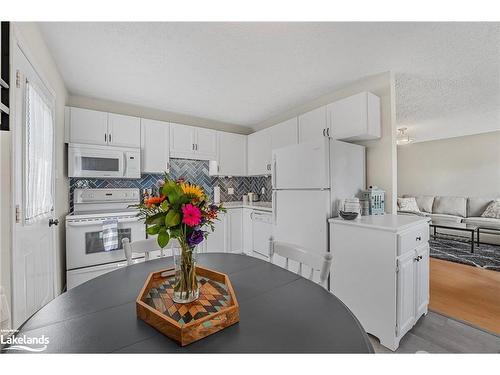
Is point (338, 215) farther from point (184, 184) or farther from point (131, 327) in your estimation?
point (131, 327)

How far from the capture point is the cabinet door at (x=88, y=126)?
2664mm

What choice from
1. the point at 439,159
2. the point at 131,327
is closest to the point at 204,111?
the point at 131,327

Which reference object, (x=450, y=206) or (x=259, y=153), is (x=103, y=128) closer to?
(x=259, y=153)

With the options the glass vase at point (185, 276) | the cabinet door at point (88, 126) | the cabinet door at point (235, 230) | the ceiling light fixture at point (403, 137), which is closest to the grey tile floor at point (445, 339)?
the glass vase at point (185, 276)

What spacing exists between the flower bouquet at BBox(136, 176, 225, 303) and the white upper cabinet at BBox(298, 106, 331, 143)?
221cm

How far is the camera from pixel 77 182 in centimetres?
288

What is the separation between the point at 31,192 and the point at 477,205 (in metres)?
7.30

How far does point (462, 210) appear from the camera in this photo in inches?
196

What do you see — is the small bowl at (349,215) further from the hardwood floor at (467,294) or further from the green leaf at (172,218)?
the green leaf at (172,218)

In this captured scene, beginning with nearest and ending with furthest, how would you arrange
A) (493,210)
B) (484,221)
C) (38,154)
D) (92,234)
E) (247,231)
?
1. (38,154)
2. (92,234)
3. (247,231)
4. (484,221)
5. (493,210)

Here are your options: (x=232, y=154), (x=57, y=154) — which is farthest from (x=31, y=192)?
(x=232, y=154)

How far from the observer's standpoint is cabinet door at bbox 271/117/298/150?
3053 mm

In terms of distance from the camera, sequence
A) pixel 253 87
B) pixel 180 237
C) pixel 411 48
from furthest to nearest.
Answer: pixel 253 87
pixel 411 48
pixel 180 237
